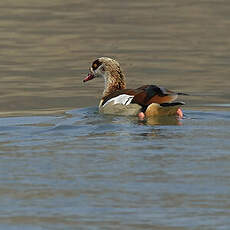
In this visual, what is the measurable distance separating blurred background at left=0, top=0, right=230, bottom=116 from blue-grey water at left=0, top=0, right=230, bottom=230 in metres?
0.04

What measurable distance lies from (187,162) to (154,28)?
16856mm

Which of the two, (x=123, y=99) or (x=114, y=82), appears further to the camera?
(x=114, y=82)

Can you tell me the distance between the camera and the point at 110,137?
38.6 ft

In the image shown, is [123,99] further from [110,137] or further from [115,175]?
[115,175]

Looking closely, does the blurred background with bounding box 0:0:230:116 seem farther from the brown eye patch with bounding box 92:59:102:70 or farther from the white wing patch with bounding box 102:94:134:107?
the white wing patch with bounding box 102:94:134:107

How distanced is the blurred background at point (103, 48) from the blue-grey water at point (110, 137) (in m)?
0.04

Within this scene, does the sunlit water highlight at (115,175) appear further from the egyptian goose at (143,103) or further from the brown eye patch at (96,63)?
the brown eye patch at (96,63)

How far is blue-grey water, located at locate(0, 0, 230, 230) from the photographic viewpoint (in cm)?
834

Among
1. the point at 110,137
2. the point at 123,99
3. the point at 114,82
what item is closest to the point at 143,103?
the point at 123,99

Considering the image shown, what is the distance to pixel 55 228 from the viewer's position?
7879mm

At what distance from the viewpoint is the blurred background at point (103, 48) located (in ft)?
57.7

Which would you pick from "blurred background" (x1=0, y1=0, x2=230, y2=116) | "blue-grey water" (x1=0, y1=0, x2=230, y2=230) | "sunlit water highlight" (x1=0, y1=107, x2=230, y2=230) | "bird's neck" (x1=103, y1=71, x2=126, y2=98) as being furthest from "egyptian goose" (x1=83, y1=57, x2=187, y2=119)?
"blurred background" (x1=0, y1=0, x2=230, y2=116)

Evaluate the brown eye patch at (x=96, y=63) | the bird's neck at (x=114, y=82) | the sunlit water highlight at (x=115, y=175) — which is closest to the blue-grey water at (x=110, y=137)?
the sunlit water highlight at (x=115, y=175)

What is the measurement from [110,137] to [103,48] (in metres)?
11.7
